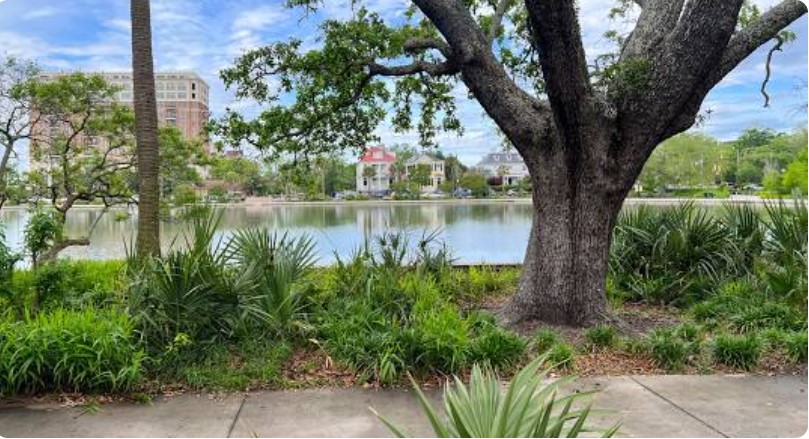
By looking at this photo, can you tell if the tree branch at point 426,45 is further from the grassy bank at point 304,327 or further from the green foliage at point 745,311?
the green foliage at point 745,311

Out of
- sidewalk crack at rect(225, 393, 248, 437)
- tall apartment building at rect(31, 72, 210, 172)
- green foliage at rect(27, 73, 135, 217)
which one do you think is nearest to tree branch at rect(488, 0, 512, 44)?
tall apartment building at rect(31, 72, 210, 172)

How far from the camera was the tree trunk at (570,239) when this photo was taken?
556cm

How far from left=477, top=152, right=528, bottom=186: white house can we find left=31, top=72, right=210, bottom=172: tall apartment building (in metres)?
26.6

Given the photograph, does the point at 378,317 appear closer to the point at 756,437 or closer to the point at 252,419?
the point at 252,419

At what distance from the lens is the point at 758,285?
6.56 metres

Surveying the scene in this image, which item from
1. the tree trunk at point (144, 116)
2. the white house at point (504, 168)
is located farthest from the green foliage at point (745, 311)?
the white house at point (504, 168)

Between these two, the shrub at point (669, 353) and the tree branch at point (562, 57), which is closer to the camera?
the tree branch at point (562, 57)

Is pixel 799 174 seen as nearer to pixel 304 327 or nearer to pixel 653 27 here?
pixel 653 27

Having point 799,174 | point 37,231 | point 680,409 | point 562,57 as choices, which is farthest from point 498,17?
point 799,174

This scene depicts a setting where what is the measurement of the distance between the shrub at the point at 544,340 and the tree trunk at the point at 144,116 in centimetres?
370

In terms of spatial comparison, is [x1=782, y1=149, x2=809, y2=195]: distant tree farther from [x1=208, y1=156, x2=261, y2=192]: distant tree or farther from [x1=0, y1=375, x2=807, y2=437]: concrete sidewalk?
[x1=208, y1=156, x2=261, y2=192]: distant tree

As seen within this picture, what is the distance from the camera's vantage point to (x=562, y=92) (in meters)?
4.98

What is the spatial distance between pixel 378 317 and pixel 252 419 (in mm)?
1559

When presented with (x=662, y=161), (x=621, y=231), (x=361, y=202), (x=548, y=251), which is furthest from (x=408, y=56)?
(x=662, y=161)
